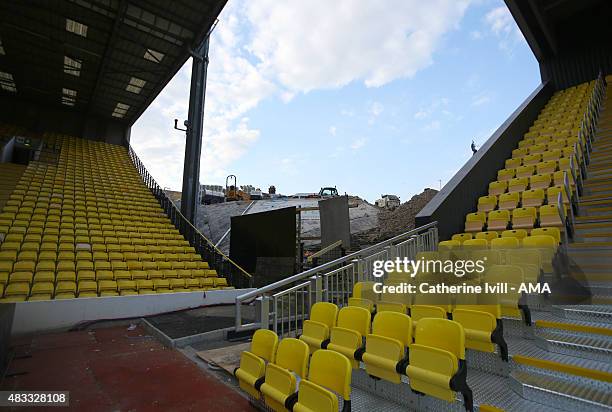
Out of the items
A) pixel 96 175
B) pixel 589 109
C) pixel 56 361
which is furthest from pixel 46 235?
pixel 589 109

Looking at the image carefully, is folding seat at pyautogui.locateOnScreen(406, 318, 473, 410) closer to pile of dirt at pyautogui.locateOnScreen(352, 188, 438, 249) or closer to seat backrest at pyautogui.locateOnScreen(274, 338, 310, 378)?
seat backrest at pyautogui.locateOnScreen(274, 338, 310, 378)

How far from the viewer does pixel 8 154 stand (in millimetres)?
14719

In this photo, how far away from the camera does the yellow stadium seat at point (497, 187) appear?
754 centimetres

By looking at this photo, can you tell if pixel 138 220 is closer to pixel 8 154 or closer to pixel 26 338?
pixel 26 338

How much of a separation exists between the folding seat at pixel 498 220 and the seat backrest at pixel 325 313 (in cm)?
393

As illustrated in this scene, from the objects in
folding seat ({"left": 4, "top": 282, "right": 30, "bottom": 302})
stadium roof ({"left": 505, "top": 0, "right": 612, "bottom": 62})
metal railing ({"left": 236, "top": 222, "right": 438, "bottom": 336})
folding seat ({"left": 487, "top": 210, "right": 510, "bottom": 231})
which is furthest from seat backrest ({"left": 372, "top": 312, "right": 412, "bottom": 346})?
stadium roof ({"left": 505, "top": 0, "right": 612, "bottom": 62})

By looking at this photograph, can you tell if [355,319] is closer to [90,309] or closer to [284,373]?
[284,373]

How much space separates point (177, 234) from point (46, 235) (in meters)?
3.57

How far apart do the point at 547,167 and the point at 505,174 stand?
87 cm

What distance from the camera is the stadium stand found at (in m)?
7.14

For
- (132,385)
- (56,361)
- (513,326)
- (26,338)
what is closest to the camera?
(513,326)

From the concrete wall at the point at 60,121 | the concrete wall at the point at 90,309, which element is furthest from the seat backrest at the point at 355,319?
the concrete wall at the point at 60,121

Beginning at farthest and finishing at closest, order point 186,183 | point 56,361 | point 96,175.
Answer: point 96,175, point 186,183, point 56,361

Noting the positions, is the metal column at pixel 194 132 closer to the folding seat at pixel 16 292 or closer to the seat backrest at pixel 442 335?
the folding seat at pixel 16 292
